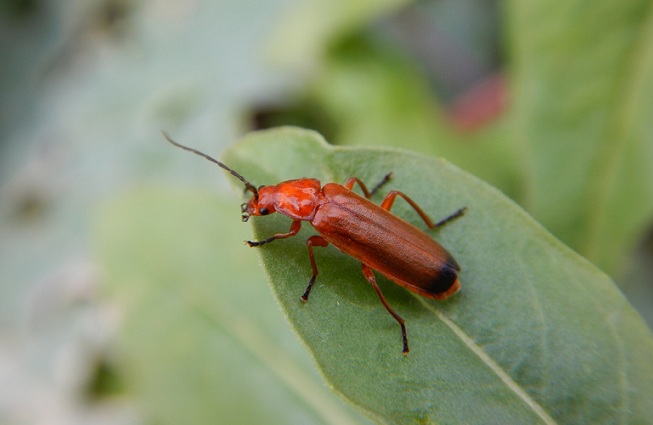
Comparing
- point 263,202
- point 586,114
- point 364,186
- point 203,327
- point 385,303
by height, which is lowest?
point 203,327

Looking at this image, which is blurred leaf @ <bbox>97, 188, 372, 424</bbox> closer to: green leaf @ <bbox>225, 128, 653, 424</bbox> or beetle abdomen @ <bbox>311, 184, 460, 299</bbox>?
beetle abdomen @ <bbox>311, 184, 460, 299</bbox>

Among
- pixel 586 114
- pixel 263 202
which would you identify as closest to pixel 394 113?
pixel 586 114

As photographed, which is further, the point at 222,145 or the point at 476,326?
the point at 222,145

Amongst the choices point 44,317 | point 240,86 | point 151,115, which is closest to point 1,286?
point 44,317

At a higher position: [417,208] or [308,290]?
[417,208]

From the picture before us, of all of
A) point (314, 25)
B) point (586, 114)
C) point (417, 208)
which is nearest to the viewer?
point (417, 208)

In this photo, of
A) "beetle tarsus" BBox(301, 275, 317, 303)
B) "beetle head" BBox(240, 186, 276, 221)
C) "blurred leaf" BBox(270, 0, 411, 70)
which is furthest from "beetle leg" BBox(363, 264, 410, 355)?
"blurred leaf" BBox(270, 0, 411, 70)

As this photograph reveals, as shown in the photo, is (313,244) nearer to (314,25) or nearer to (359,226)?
(359,226)
